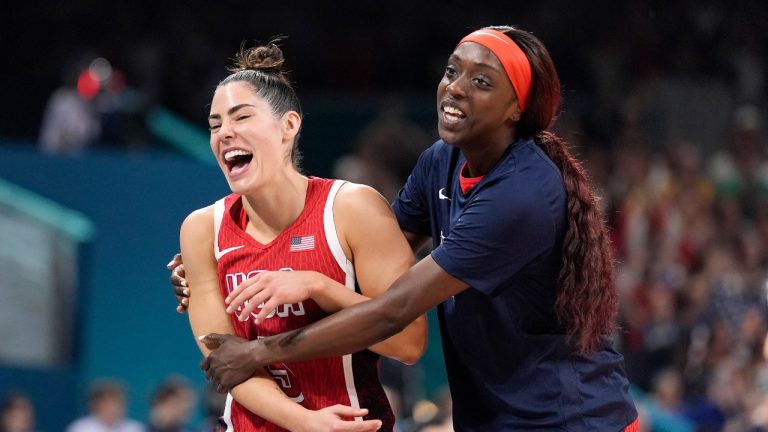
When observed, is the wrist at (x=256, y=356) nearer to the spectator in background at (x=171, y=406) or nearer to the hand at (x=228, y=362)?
the hand at (x=228, y=362)

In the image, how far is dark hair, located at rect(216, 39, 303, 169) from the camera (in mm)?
3744

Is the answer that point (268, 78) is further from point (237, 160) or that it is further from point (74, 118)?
point (74, 118)

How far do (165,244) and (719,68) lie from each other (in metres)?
6.72

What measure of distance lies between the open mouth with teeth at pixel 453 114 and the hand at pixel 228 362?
839mm

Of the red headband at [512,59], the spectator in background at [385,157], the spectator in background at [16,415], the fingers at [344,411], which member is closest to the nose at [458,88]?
the red headband at [512,59]

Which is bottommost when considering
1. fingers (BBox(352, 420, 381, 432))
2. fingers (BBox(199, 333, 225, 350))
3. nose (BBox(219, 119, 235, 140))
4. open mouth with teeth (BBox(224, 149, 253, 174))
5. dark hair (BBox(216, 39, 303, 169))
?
fingers (BBox(352, 420, 381, 432))

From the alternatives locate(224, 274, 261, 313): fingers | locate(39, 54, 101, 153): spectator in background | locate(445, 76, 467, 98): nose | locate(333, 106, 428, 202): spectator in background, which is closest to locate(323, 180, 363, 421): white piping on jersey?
locate(224, 274, 261, 313): fingers

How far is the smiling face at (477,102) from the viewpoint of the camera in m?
3.48

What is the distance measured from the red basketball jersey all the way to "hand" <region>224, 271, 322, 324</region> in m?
0.21

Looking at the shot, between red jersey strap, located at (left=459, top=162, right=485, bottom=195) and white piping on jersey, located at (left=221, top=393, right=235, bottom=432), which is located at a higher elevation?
red jersey strap, located at (left=459, top=162, right=485, bottom=195)

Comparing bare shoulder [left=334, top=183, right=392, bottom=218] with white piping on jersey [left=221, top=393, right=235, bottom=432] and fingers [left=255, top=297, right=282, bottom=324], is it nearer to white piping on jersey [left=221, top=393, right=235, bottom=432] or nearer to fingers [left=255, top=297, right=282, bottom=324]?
fingers [left=255, top=297, right=282, bottom=324]

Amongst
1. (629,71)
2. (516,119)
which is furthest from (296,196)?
(629,71)

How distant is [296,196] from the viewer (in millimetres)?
3760

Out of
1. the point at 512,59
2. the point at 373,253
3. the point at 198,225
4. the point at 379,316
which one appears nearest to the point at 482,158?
the point at 512,59
